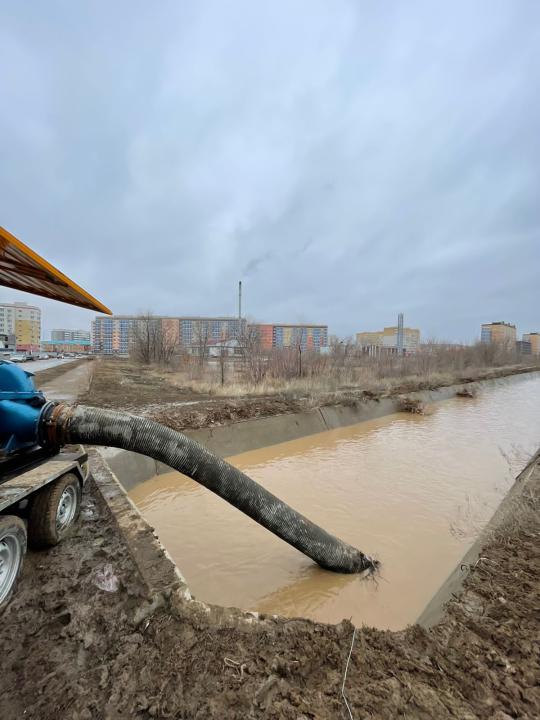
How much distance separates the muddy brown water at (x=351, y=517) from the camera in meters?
3.58

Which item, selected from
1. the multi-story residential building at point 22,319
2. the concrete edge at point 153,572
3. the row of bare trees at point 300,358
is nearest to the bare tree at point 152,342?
the row of bare trees at point 300,358

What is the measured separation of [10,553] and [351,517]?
175 inches

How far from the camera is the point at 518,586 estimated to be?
2.77m

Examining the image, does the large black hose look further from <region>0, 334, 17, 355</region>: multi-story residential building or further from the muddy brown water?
<region>0, 334, 17, 355</region>: multi-story residential building

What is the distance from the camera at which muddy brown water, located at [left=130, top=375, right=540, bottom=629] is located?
358cm

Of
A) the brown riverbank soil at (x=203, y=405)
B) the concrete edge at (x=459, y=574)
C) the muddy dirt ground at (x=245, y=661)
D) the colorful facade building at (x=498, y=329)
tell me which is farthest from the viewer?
the colorful facade building at (x=498, y=329)

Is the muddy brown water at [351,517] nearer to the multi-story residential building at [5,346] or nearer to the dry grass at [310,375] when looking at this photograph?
the multi-story residential building at [5,346]

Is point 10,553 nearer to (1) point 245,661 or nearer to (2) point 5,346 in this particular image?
(1) point 245,661

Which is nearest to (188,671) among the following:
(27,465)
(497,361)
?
(27,465)

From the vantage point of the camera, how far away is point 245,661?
1989mm

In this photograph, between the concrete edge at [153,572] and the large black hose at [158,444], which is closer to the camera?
the concrete edge at [153,572]

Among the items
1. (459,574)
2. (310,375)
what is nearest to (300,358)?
(310,375)

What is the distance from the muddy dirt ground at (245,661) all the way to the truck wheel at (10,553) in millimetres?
126

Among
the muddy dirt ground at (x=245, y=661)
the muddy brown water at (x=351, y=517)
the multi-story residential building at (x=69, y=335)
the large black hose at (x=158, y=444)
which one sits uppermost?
the multi-story residential building at (x=69, y=335)
